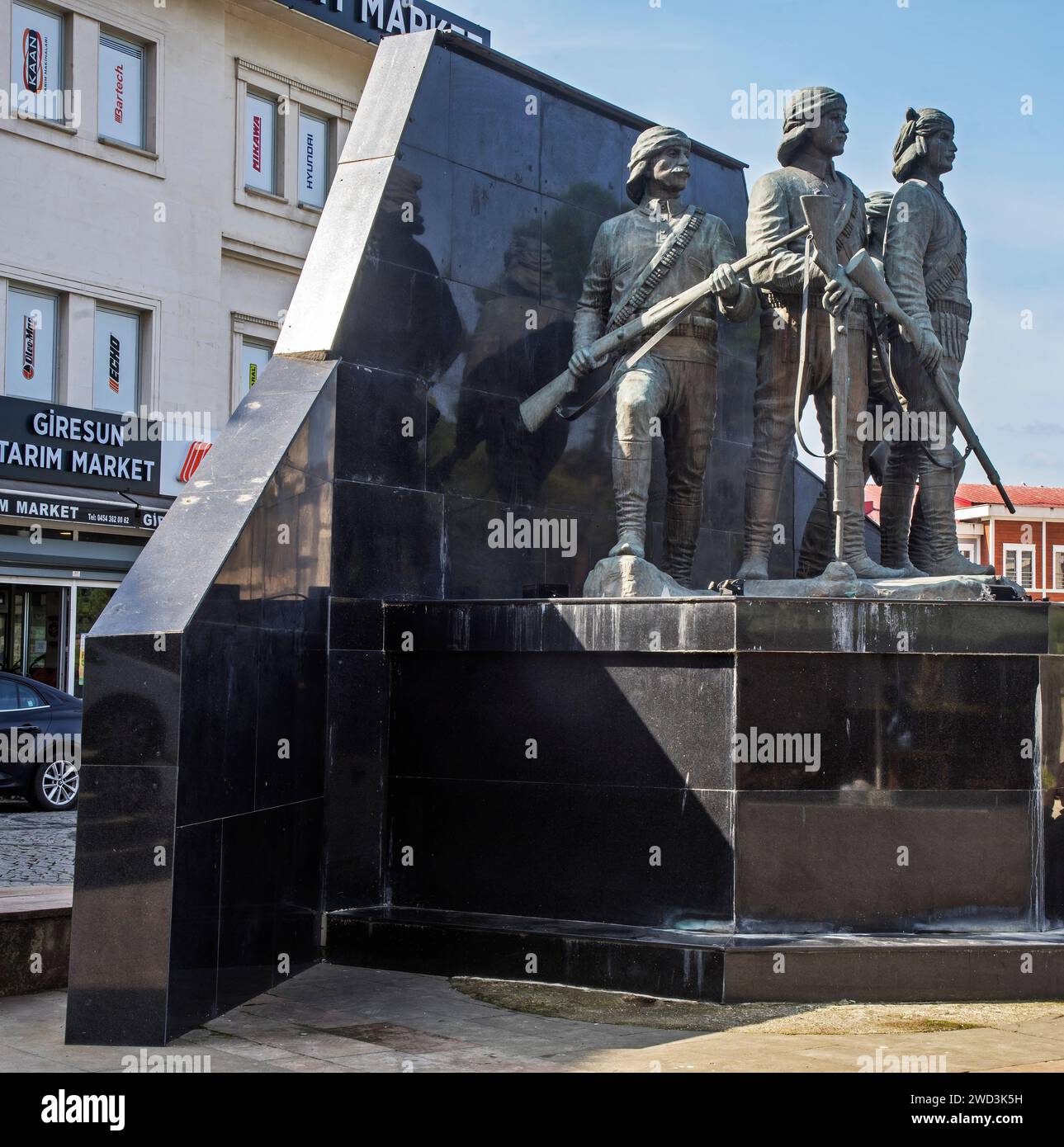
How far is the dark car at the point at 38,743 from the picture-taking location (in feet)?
55.2

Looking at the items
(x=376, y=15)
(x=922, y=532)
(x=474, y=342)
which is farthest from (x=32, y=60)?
(x=922, y=532)

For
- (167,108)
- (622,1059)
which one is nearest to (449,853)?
(622,1059)

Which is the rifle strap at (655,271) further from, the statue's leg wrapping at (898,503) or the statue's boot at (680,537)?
the statue's leg wrapping at (898,503)

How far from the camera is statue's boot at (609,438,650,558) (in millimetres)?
9289

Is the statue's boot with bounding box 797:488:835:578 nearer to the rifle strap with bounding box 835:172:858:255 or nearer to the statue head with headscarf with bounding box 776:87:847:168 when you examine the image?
the rifle strap with bounding box 835:172:858:255

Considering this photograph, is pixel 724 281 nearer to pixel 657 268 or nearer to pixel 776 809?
pixel 657 268

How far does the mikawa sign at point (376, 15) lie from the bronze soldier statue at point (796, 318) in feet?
61.6

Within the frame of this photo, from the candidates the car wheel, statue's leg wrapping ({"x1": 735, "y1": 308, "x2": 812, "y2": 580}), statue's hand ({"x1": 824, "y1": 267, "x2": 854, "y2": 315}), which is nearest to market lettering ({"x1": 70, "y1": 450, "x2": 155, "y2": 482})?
the car wheel

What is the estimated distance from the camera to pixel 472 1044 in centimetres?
676

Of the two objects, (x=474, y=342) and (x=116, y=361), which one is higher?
(x=116, y=361)

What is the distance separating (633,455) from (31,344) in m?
16.8

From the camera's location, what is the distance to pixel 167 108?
2622 cm

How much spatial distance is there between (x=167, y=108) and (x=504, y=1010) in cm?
2177
